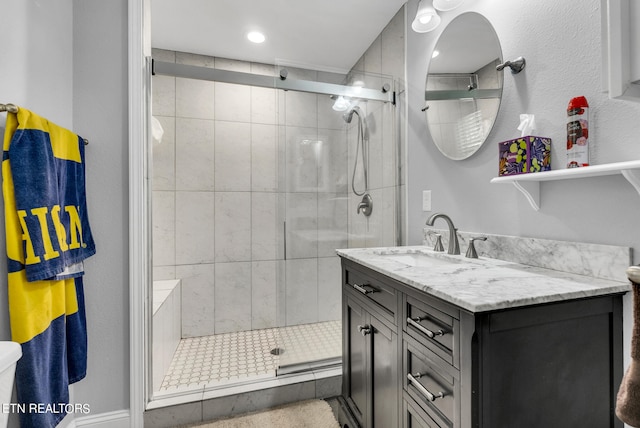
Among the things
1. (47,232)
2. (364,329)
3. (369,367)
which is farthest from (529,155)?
(47,232)

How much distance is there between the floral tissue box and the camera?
106 centimetres

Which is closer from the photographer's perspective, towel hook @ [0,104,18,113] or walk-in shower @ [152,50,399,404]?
towel hook @ [0,104,18,113]

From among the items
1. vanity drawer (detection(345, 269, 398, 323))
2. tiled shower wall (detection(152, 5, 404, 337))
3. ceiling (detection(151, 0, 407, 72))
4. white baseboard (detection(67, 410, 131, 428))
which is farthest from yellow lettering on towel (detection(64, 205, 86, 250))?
ceiling (detection(151, 0, 407, 72))

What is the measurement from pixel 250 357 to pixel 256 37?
2512 mm

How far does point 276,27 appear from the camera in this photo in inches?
89.9

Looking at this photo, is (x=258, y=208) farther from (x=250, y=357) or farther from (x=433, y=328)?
(x=433, y=328)

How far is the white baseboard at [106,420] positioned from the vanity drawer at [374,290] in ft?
4.32

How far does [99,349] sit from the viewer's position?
150 centimetres

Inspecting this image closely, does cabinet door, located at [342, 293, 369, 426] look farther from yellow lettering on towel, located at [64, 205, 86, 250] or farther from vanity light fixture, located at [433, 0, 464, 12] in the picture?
vanity light fixture, located at [433, 0, 464, 12]

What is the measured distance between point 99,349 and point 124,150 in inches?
40.5

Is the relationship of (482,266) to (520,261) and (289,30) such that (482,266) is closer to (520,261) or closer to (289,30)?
(520,261)

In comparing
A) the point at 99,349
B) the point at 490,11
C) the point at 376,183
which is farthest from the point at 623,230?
the point at 99,349

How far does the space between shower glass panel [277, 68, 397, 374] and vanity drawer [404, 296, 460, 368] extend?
110cm

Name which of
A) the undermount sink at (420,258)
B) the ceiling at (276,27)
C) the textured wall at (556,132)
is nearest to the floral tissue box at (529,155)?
the textured wall at (556,132)
